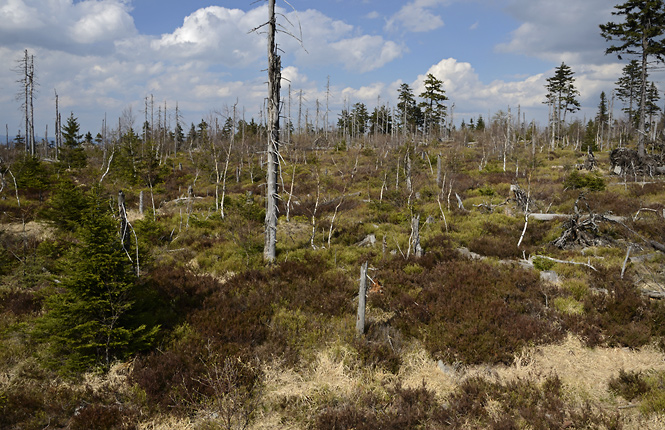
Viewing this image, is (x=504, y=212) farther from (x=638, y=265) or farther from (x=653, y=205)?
(x=638, y=265)

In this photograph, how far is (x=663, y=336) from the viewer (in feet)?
25.8

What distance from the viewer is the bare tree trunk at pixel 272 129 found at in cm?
1144

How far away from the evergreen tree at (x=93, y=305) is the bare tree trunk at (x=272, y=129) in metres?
5.61

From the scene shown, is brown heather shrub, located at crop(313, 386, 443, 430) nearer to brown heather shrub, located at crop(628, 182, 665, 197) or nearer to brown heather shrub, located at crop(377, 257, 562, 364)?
brown heather shrub, located at crop(377, 257, 562, 364)

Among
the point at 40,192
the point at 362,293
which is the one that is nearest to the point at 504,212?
the point at 362,293

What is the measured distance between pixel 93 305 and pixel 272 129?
A: 7.70 meters

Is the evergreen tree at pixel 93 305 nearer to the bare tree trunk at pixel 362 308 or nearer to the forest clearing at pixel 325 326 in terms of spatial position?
the forest clearing at pixel 325 326

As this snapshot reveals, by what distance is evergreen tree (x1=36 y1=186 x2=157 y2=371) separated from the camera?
6.31 m

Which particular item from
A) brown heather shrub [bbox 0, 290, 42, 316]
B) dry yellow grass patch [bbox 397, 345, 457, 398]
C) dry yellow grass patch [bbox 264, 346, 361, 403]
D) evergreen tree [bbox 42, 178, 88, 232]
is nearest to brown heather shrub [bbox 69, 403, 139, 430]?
dry yellow grass patch [bbox 264, 346, 361, 403]

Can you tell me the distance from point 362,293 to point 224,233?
389 inches

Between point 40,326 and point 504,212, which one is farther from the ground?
point 504,212

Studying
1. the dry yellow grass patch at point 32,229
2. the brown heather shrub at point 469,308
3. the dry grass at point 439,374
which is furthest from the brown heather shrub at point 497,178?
the dry yellow grass patch at point 32,229

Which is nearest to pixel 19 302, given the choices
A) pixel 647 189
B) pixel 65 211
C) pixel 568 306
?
pixel 65 211

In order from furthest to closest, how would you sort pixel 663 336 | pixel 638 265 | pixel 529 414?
1. pixel 638 265
2. pixel 663 336
3. pixel 529 414
